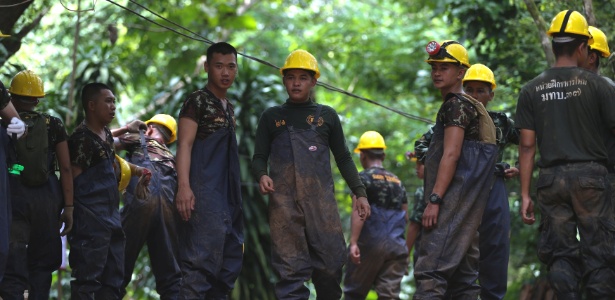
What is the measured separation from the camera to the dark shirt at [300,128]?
23.2 feet

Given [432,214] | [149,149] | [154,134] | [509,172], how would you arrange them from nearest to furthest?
[432,214], [509,172], [149,149], [154,134]

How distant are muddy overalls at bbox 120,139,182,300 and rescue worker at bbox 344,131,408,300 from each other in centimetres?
229

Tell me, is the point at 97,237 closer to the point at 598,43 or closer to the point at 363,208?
the point at 363,208

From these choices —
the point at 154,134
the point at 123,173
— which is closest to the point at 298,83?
the point at 123,173

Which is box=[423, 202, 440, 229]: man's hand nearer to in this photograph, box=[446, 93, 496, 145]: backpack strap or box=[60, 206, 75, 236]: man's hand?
box=[446, 93, 496, 145]: backpack strap

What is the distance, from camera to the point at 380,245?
9.60 m

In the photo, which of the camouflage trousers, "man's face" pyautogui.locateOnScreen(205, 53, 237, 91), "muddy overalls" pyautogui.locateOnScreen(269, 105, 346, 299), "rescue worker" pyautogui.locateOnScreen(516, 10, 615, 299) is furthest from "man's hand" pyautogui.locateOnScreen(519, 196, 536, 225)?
"man's face" pyautogui.locateOnScreen(205, 53, 237, 91)

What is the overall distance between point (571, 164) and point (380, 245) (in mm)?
3348

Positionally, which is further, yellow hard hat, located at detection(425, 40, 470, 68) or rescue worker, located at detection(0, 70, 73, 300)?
yellow hard hat, located at detection(425, 40, 470, 68)

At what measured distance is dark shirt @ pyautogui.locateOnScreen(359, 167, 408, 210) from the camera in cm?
959

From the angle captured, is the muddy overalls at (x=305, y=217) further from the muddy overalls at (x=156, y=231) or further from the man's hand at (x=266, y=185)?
the muddy overalls at (x=156, y=231)

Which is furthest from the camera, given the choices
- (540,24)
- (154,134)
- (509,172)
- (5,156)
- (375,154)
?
(375,154)

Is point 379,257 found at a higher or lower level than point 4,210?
lower

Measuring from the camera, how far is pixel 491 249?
298 inches
